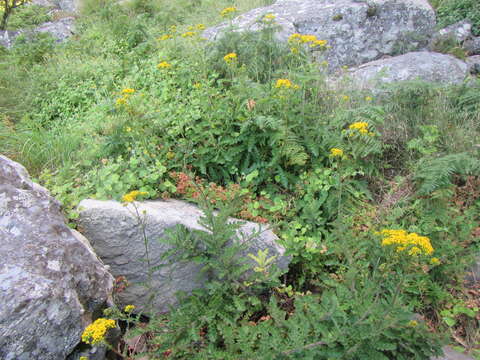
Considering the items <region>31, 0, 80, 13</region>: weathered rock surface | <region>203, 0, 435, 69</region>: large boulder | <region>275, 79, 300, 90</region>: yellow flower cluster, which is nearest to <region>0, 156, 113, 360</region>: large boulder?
<region>275, 79, 300, 90</region>: yellow flower cluster

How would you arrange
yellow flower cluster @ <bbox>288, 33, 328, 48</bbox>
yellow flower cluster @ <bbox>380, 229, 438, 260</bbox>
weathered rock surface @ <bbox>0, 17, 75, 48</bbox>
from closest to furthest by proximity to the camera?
1. yellow flower cluster @ <bbox>380, 229, 438, 260</bbox>
2. yellow flower cluster @ <bbox>288, 33, 328, 48</bbox>
3. weathered rock surface @ <bbox>0, 17, 75, 48</bbox>

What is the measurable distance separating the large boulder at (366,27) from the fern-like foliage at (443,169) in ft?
9.65

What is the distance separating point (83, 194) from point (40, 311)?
1386mm

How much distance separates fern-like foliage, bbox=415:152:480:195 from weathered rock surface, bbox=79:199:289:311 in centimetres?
145

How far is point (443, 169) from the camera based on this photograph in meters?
3.07

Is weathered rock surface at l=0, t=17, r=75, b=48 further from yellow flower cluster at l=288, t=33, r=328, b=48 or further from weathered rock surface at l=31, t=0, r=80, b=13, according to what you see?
yellow flower cluster at l=288, t=33, r=328, b=48

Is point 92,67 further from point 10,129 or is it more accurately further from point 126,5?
point 126,5

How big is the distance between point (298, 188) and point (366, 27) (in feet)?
12.6

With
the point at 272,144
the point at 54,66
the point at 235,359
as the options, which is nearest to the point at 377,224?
the point at 272,144

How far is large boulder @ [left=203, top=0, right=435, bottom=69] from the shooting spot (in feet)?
18.7

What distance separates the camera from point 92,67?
19.4 feet

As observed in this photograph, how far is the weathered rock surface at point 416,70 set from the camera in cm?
459

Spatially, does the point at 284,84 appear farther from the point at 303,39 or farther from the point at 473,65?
the point at 473,65

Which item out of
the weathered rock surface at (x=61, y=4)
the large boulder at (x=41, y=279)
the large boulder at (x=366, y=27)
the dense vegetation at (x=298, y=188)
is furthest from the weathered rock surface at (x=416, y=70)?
the weathered rock surface at (x=61, y=4)
